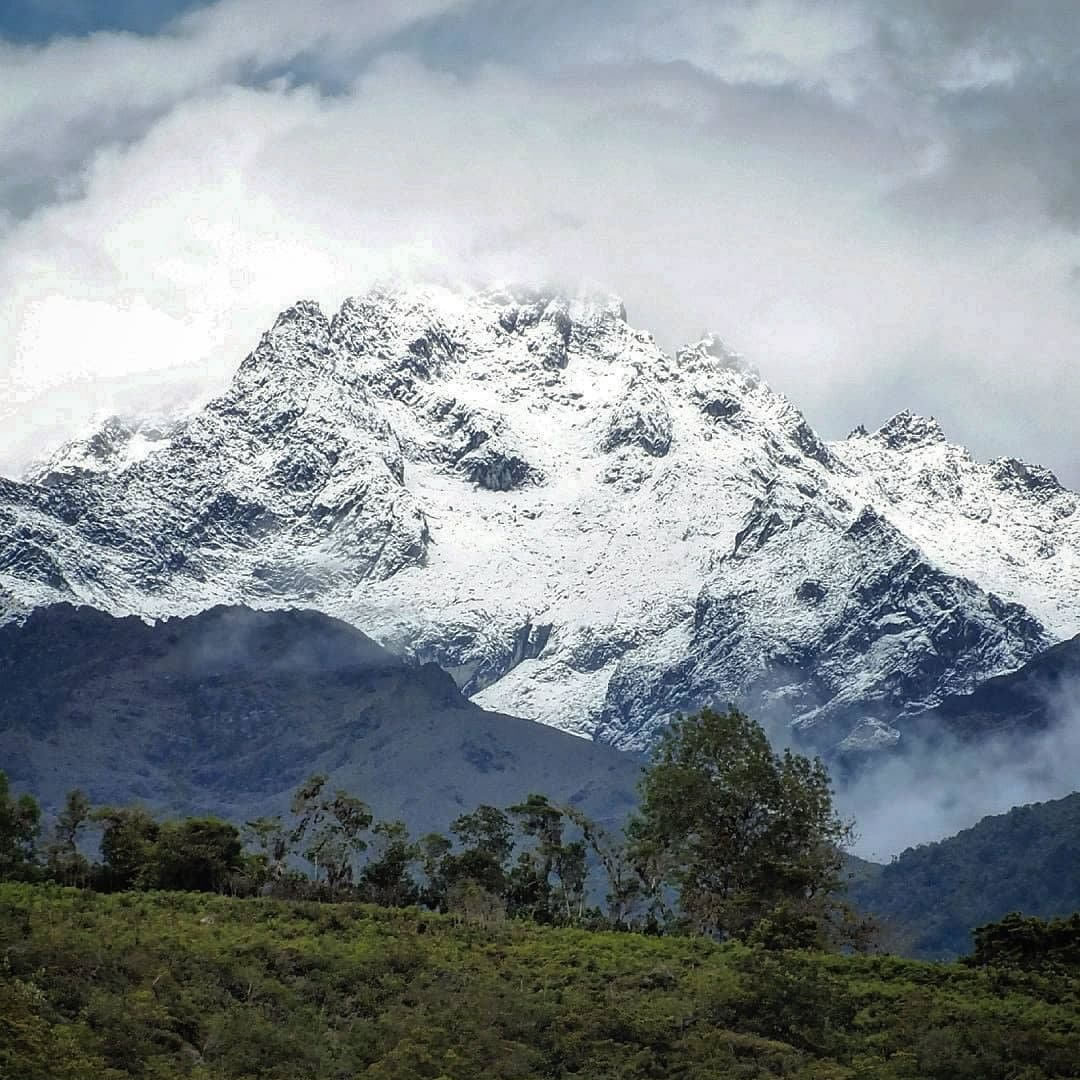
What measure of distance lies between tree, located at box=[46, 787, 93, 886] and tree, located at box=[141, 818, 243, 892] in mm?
4855

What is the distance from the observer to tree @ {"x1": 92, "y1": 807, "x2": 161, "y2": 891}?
128750 mm

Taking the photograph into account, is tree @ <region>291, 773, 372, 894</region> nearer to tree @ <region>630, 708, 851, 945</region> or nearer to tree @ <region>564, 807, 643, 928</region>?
tree @ <region>564, 807, 643, 928</region>

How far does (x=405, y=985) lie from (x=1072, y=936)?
35.3 meters

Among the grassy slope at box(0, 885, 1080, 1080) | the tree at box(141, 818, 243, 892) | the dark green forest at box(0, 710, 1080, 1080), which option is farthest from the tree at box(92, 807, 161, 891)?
the grassy slope at box(0, 885, 1080, 1080)

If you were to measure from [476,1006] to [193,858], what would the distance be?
51930 mm

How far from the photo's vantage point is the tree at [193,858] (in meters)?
129

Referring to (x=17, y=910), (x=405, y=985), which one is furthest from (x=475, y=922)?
(x=17, y=910)

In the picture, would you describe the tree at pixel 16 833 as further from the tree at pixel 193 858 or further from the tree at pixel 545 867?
the tree at pixel 545 867

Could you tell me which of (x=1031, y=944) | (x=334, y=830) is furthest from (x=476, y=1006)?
(x=334, y=830)

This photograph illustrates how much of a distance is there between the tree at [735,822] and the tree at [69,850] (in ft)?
124

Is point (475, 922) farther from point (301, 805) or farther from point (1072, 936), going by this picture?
point (301, 805)

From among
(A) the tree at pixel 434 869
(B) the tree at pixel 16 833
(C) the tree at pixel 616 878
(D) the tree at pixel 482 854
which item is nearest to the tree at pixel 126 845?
(B) the tree at pixel 16 833

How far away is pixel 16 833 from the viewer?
135 metres

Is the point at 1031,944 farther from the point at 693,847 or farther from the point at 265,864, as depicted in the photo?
the point at 265,864
